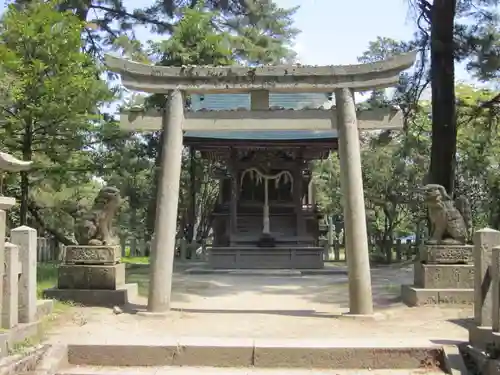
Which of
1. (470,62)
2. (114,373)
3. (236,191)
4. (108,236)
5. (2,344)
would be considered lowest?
(114,373)

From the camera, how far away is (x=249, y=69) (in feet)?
30.0

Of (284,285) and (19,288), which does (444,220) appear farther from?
(19,288)

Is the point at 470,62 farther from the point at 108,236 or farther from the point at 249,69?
the point at 108,236

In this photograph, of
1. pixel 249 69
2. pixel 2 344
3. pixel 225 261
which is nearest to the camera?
pixel 2 344

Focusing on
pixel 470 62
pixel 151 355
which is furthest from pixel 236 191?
pixel 151 355

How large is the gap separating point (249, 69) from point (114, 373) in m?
5.32

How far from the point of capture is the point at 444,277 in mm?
10031

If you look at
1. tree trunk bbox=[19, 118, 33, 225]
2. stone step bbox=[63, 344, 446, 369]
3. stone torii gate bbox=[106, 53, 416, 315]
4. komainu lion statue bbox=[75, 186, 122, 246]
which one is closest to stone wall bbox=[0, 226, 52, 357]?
stone step bbox=[63, 344, 446, 369]

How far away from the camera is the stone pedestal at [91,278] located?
959 centimetres

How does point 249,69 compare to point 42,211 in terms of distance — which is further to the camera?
point 42,211

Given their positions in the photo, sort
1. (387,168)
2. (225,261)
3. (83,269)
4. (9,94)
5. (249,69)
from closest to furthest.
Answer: (249,69)
(83,269)
(9,94)
(225,261)
(387,168)

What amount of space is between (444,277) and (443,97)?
254 inches

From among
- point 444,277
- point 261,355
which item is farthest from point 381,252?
point 261,355

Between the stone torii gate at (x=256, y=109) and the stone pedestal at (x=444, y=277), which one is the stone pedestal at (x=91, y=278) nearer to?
the stone torii gate at (x=256, y=109)
